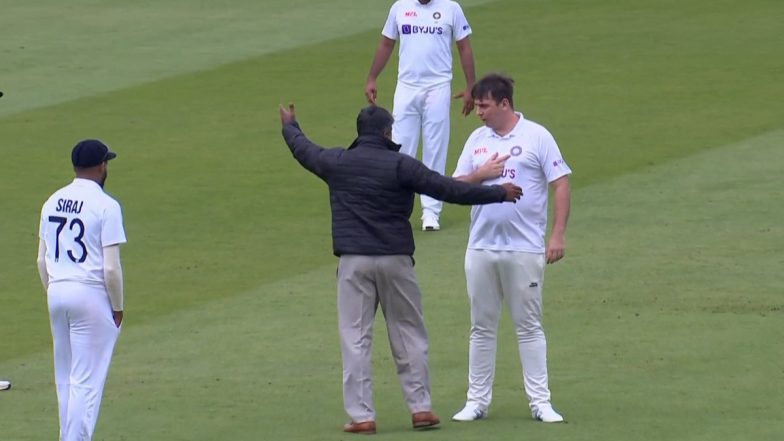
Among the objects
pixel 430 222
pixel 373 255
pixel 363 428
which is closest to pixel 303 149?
pixel 373 255

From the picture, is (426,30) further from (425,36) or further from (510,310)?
(510,310)

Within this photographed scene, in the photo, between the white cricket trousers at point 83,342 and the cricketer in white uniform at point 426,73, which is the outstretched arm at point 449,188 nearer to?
the white cricket trousers at point 83,342

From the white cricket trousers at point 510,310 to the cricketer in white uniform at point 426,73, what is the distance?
217 inches

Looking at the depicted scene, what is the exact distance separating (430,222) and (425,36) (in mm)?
1729

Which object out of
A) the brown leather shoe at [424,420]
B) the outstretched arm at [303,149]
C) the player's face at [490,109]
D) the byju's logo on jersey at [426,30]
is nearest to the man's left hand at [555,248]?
the player's face at [490,109]

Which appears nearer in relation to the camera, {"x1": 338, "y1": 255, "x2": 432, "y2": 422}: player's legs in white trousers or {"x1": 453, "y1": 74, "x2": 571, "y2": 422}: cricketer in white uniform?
{"x1": 338, "y1": 255, "x2": 432, "y2": 422}: player's legs in white trousers

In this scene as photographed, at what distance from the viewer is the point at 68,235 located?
9289mm

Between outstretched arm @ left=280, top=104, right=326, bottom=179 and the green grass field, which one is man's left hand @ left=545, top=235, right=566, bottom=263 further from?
outstretched arm @ left=280, top=104, right=326, bottom=179

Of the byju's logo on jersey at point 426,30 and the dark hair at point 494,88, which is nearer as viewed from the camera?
the dark hair at point 494,88

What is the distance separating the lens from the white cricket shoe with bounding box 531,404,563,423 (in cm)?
1018

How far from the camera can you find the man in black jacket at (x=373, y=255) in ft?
32.8

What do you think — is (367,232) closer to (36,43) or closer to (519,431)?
(519,431)

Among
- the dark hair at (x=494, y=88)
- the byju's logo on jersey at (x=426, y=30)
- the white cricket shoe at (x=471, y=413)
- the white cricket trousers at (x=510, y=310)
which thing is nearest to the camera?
the dark hair at (x=494, y=88)

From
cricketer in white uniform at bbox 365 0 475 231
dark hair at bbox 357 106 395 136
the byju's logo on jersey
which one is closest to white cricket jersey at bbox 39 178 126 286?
dark hair at bbox 357 106 395 136
